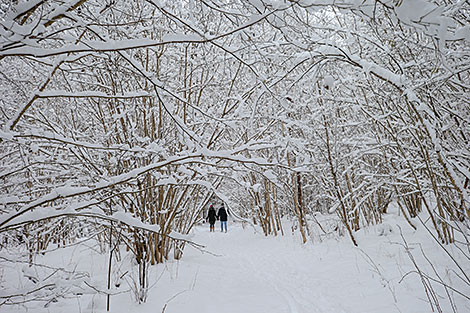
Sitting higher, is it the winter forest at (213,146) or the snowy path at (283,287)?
the winter forest at (213,146)

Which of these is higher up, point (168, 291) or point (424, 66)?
point (424, 66)

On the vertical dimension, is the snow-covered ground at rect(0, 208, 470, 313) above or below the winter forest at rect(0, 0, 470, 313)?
below

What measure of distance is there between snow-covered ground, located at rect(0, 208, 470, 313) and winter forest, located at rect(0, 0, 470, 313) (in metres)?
0.03

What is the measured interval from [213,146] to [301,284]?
2304 mm

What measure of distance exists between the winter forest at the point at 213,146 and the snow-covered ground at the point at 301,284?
0.10 feet

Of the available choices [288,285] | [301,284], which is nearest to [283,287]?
[288,285]

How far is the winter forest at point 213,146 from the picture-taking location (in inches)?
62.4

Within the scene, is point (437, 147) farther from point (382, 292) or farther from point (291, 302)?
point (291, 302)

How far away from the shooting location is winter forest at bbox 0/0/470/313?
5.20 feet

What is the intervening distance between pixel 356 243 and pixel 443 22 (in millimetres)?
4931

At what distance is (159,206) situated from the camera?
4.41 m

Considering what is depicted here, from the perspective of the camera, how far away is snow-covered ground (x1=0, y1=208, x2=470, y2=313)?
2.78m

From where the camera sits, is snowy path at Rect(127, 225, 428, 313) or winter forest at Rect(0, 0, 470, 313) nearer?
winter forest at Rect(0, 0, 470, 313)

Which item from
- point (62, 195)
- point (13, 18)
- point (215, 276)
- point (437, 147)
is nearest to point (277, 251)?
point (215, 276)
